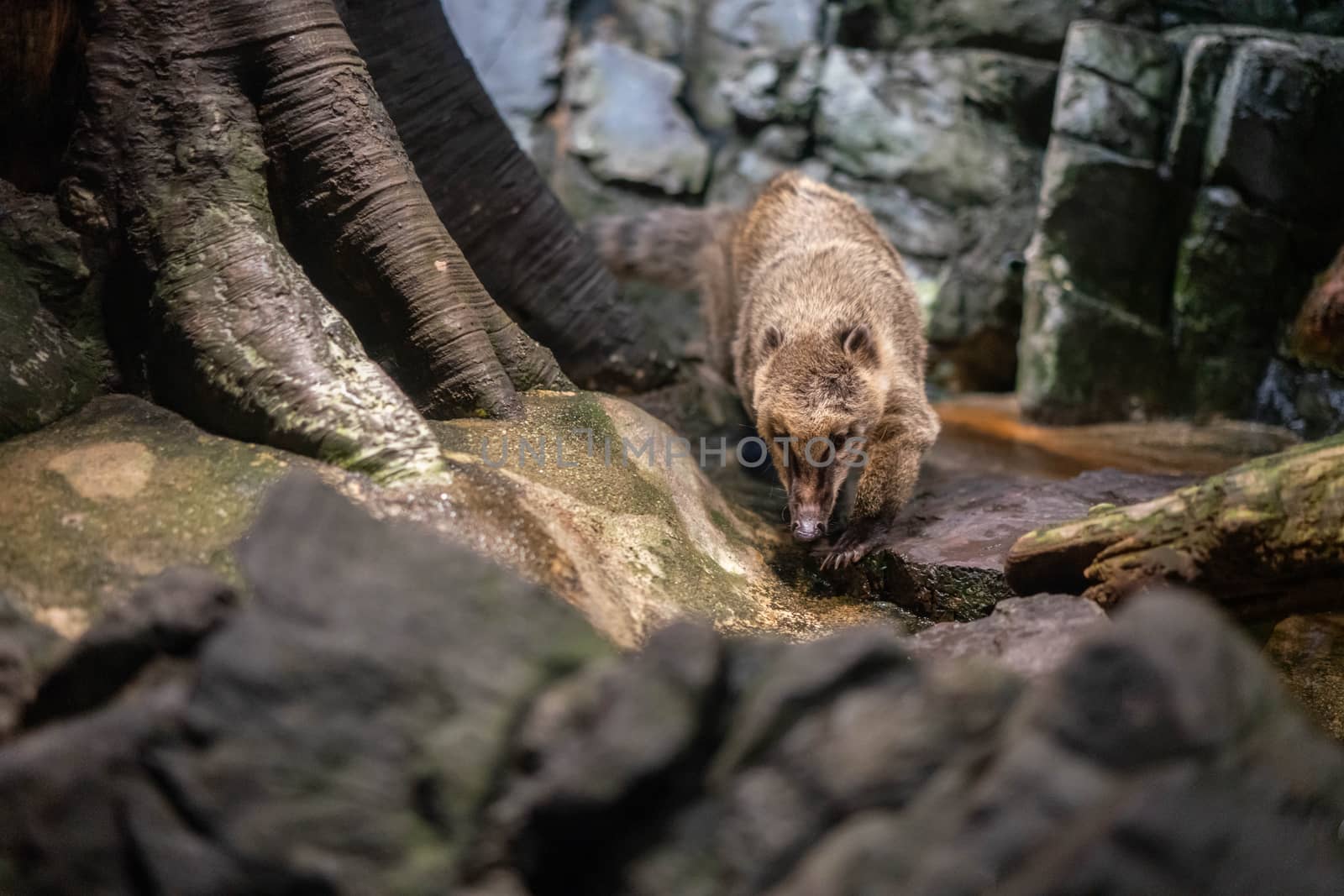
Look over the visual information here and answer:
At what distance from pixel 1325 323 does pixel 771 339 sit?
431 centimetres

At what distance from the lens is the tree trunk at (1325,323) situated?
668 centimetres

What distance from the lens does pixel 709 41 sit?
934cm

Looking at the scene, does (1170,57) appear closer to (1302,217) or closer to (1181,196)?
(1181,196)

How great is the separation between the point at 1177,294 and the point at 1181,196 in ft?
2.46

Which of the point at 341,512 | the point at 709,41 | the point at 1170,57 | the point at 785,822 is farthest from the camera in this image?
A: the point at 709,41

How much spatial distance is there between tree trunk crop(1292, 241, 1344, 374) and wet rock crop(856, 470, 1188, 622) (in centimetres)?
255

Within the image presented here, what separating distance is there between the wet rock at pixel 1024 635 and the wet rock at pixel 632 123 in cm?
673

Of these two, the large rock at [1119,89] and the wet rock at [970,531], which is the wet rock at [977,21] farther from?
the wet rock at [970,531]

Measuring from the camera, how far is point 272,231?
3658mm

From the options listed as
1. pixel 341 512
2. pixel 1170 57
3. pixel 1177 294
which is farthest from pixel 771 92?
pixel 341 512

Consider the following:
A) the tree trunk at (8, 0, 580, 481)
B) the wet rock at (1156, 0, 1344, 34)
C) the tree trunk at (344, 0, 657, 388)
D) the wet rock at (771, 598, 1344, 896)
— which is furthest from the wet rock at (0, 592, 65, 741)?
the wet rock at (1156, 0, 1344, 34)

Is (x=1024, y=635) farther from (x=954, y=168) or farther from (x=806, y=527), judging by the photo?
(x=954, y=168)

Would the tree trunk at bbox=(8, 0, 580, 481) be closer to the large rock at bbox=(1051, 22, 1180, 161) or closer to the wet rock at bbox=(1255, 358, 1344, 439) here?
the large rock at bbox=(1051, 22, 1180, 161)

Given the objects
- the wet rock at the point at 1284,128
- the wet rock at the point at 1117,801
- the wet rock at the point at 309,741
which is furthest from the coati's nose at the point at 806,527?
the wet rock at the point at 1284,128
